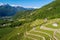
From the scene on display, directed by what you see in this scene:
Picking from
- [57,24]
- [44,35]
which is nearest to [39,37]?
[44,35]

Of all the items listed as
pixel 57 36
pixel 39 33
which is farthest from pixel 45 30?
pixel 57 36

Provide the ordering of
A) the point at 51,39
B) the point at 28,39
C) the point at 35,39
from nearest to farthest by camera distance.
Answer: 1. the point at 51,39
2. the point at 35,39
3. the point at 28,39

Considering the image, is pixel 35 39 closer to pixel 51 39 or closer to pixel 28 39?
pixel 28 39

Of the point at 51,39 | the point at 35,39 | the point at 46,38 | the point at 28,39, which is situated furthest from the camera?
the point at 28,39

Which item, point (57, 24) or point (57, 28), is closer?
point (57, 28)

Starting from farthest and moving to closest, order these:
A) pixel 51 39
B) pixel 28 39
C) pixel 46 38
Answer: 1. pixel 28 39
2. pixel 46 38
3. pixel 51 39

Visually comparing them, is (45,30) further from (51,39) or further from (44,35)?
(51,39)

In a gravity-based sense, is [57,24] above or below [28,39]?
above

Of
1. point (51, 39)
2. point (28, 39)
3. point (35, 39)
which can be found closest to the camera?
point (51, 39)
